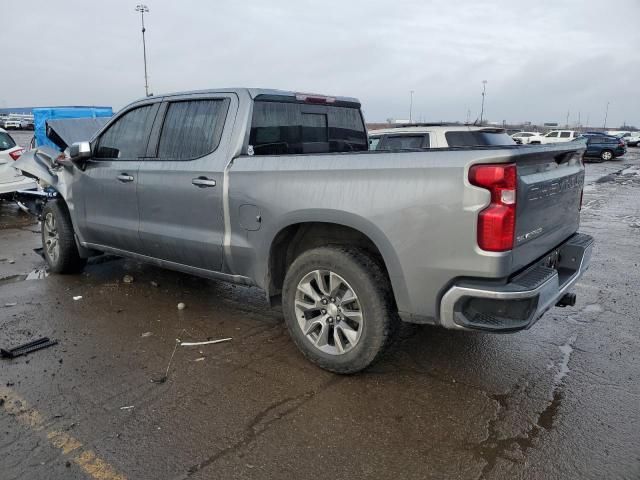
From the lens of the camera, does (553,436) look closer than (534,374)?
Yes

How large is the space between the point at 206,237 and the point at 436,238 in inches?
77.3

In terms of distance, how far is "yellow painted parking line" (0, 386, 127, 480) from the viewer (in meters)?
2.57

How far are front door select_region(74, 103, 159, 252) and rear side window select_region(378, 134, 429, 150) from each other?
16.7ft

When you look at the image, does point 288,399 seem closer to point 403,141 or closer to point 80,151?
point 80,151

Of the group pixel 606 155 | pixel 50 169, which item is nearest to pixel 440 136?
pixel 50 169

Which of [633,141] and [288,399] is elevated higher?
[633,141]

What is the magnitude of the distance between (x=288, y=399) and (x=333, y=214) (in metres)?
1.22

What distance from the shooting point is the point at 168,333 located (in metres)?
4.34

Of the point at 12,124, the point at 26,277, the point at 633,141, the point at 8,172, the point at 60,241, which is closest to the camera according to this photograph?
the point at 60,241

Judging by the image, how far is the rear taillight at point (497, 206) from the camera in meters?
2.73

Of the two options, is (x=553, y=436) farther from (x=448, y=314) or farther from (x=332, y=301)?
(x=332, y=301)

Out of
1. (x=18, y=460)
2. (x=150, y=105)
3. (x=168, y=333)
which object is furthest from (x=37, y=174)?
(x=18, y=460)

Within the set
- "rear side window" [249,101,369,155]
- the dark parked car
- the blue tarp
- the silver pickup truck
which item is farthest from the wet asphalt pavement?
the dark parked car

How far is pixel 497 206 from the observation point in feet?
9.04
